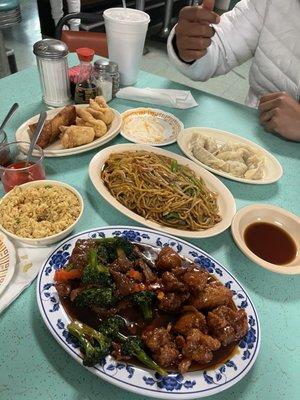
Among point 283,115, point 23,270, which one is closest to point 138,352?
point 23,270

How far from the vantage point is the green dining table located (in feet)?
2.98

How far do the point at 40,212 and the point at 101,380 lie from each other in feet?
2.09

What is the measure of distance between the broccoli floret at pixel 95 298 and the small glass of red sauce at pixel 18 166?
2.03 ft

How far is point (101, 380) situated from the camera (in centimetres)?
92

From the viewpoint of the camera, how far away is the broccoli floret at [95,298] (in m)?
1.00

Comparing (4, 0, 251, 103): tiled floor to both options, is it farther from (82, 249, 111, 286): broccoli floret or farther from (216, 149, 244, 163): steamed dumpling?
(82, 249, 111, 286): broccoli floret

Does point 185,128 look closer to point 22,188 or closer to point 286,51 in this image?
point 286,51

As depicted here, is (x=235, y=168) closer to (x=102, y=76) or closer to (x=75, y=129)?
(x=75, y=129)

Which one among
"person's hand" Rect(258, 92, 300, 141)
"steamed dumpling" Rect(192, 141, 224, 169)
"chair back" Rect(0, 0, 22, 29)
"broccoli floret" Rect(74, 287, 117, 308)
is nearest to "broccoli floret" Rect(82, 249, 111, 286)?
"broccoli floret" Rect(74, 287, 117, 308)

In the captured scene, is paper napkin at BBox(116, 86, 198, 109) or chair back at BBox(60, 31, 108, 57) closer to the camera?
paper napkin at BBox(116, 86, 198, 109)

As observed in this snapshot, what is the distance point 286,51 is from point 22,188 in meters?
1.91

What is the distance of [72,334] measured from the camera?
0.94 metres

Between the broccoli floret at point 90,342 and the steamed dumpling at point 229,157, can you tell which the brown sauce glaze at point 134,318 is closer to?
the broccoli floret at point 90,342

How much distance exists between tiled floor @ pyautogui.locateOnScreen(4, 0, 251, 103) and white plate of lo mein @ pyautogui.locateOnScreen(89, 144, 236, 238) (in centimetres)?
361
